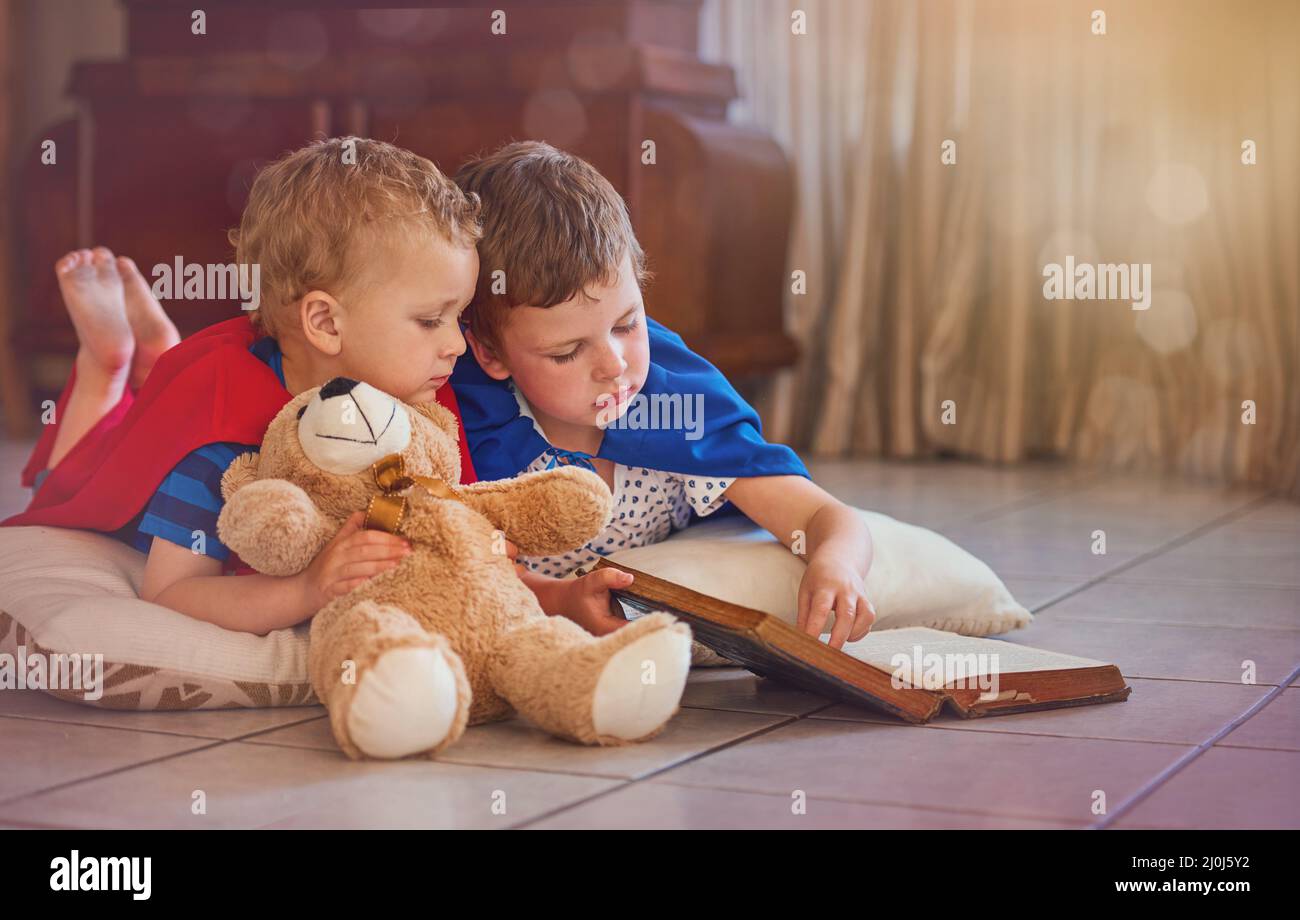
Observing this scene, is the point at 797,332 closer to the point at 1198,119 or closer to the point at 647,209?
the point at 647,209

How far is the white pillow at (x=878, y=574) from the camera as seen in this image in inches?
55.5

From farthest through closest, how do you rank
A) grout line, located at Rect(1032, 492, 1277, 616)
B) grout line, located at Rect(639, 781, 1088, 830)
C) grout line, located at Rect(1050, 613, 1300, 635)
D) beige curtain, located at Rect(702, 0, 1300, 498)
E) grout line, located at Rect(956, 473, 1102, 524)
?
beige curtain, located at Rect(702, 0, 1300, 498)
grout line, located at Rect(956, 473, 1102, 524)
grout line, located at Rect(1032, 492, 1277, 616)
grout line, located at Rect(1050, 613, 1300, 635)
grout line, located at Rect(639, 781, 1088, 830)

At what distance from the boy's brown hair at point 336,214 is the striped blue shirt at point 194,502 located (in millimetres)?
135

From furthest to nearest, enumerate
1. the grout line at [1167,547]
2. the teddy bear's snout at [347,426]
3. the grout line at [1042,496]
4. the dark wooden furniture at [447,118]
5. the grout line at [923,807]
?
the dark wooden furniture at [447,118], the grout line at [1042,496], the grout line at [1167,547], the teddy bear's snout at [347,426], the grout line at [923,807]

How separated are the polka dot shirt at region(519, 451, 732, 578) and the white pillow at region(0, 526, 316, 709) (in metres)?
0.30

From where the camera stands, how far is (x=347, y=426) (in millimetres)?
1130

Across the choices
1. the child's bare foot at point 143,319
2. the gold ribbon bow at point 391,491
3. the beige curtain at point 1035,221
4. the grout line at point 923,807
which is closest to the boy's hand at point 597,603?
the gold ribbon bow at point 391,491

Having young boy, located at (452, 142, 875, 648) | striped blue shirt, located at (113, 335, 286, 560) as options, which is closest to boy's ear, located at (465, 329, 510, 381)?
young boy, located at (452, 142, 875, 648)

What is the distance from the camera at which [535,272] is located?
1.32 metres

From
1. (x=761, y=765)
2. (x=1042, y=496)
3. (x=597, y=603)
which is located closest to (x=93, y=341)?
(x=597, y=603)

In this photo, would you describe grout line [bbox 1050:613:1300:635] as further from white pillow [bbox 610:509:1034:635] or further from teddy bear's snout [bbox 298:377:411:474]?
teddy bear's snout [bbox 298:377:411:474]

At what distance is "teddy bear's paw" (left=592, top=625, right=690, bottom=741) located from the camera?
3.44ft

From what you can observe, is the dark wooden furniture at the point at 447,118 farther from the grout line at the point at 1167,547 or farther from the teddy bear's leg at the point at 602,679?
the teddy bear's leg at the point at 602,679
